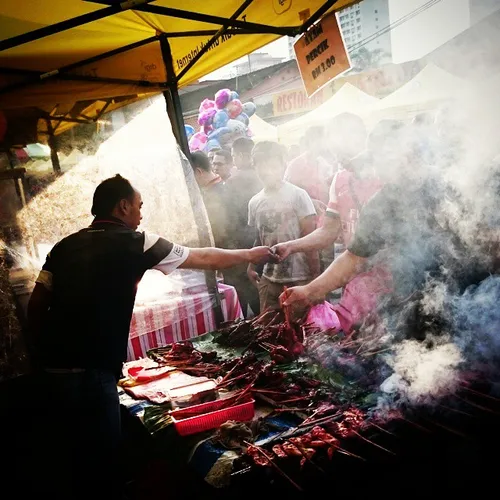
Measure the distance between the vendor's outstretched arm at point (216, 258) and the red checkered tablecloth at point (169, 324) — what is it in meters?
1.66

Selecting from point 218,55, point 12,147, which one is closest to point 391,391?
point 218,55

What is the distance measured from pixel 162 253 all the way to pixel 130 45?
2541mm

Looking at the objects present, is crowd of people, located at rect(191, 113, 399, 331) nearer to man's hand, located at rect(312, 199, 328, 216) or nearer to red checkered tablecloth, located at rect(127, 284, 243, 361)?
man's hand, located at rect(312, 199, 328, 216)

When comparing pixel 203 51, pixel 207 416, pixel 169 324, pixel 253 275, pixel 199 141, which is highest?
pixel 199 141

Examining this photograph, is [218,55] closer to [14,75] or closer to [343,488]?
[14,75]

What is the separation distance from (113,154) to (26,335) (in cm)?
225

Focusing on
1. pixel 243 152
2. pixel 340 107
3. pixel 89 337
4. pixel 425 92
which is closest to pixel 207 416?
pixel 89 337

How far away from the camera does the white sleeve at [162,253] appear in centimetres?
305

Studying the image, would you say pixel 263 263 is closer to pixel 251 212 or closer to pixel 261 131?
pixel 251 212

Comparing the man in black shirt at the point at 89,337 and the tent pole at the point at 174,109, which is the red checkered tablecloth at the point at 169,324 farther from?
the man in black shirt at the point at 89,337

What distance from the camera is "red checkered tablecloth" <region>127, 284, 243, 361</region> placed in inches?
196

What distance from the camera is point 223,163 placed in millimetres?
6578

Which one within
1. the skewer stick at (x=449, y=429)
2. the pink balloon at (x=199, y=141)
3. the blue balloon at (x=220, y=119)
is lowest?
the skewer stick at (x=449, y=429)

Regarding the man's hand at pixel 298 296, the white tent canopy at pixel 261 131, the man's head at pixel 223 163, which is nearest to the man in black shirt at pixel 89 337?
the man's hand at pixel 298 296
